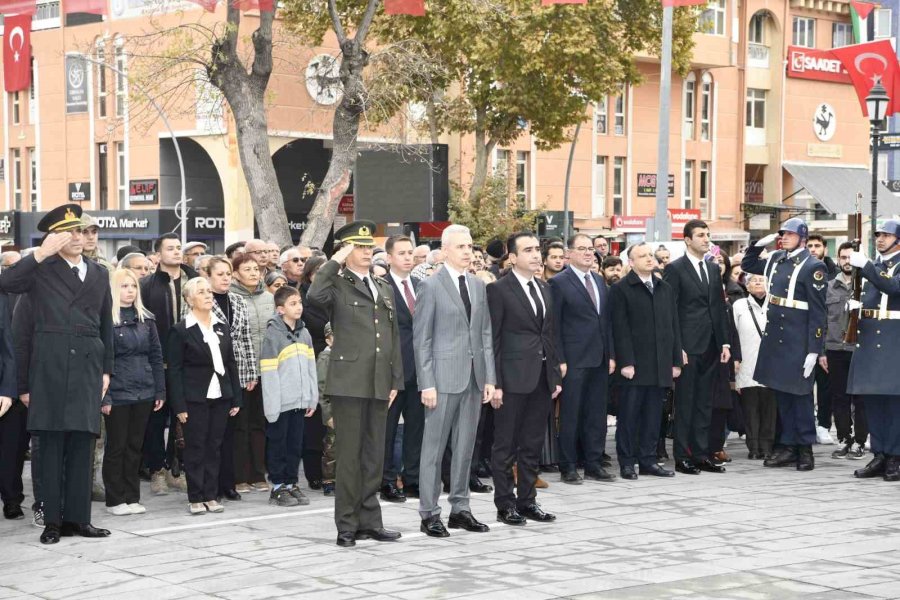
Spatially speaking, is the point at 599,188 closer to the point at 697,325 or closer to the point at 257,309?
the point at 697,325

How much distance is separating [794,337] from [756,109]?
143 ft

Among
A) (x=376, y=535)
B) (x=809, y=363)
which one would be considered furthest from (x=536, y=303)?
(x=809, y=363)

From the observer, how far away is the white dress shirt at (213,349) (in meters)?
10.7

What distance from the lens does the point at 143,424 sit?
1078cm

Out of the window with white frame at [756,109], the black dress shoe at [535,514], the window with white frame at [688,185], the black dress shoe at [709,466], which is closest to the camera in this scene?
the black dress shoe at [535,514]

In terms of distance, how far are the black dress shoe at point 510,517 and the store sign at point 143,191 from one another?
36.7 metres

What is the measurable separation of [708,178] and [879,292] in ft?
138

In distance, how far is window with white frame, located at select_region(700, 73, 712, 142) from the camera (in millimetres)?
53250

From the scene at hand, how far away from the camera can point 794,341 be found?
1341 cm

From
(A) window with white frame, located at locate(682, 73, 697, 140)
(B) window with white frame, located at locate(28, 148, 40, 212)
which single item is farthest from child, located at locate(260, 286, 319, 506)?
(A) window with white frame, located at locate(682, 73, 697, 140)

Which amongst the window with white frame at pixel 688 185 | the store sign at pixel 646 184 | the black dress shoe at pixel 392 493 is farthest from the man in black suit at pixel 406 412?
the window with white frame at pixel 688 185

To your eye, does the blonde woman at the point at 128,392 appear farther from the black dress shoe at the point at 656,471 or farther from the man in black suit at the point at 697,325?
the man in black suit at the point at 697,325

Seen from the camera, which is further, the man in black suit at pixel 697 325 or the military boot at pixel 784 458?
the military boot at pixel 784 458

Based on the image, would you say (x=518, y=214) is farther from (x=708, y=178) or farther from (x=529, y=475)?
(x=529, y=475)
